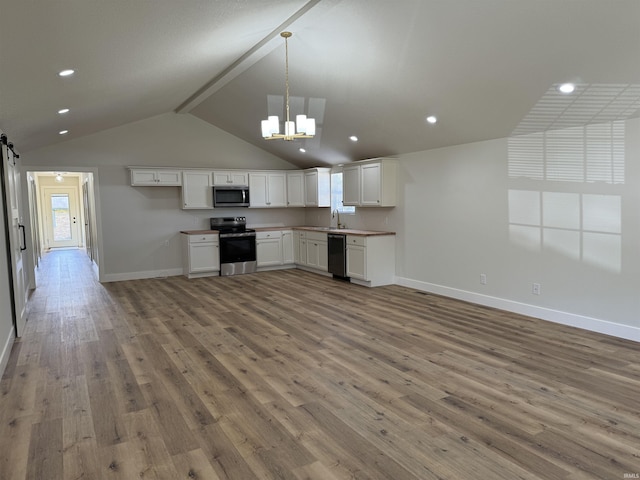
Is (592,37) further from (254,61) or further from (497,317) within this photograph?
(254,61)

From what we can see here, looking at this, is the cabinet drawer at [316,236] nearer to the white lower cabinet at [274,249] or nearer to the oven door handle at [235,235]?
the white lower cabinet at [274,249]

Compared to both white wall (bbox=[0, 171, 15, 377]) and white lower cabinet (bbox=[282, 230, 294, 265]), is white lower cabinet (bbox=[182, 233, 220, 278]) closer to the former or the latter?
white lower cabinet (bbox=[282, 230, 294, 265])

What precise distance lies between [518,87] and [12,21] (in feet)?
13.2

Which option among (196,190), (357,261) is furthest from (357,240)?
(196,190)

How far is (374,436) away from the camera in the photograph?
8.43 feet

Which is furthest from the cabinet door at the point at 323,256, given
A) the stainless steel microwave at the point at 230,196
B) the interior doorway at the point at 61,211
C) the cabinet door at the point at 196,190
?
the interior doorway at the point at 61,211

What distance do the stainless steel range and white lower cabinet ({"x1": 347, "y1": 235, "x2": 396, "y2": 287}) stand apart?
2.21 meters

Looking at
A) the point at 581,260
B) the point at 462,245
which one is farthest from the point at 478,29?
the point at 462,245

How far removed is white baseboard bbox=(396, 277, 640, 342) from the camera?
428 centimetres

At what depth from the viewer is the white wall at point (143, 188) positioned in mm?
7676

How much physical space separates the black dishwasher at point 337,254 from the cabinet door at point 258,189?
188cm

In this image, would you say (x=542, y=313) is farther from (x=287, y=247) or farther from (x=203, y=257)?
(x=203, y=257)

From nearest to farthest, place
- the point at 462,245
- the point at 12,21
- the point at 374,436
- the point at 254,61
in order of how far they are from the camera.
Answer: the point at 12,21 → the point at 374,436 → the point at 254,61 → the point at 462,245

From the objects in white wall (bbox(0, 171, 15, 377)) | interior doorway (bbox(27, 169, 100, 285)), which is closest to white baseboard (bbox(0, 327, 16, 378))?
white wall (bbox(0, 171, 15, 377))
